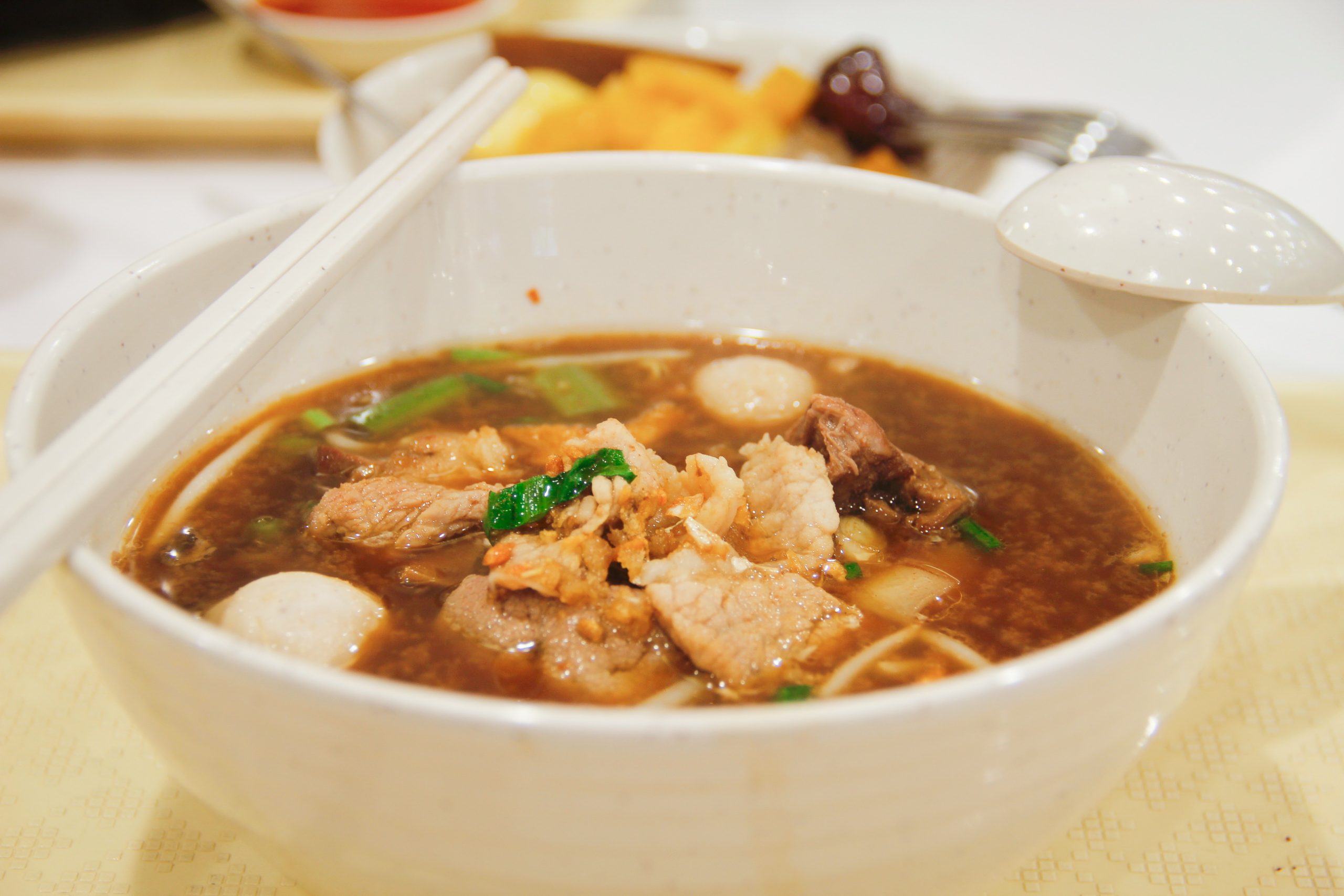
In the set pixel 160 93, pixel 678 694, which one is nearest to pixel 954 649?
pixel 678 694

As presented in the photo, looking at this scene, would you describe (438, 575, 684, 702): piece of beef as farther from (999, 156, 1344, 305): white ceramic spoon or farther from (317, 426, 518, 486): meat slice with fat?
(999, 156, 1344, 305): white ceramic spoon

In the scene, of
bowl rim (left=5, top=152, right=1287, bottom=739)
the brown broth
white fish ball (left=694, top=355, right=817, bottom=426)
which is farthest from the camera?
white fish ball (left=694, top=355, right=817, bottom=426)

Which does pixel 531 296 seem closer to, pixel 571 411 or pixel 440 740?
pixel 571 411

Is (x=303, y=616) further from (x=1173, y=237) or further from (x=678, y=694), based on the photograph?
(x=1173, y=237)

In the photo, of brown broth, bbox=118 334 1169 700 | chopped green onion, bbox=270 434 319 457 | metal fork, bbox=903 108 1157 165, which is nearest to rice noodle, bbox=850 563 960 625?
brown broth, bbox=118 334 1169 700

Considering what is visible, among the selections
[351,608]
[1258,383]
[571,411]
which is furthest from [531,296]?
[1258,383]

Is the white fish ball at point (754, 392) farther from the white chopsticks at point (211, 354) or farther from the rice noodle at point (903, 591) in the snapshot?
the white chopsticks at point (211, 354)

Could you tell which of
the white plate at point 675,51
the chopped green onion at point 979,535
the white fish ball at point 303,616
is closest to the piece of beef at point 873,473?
the chopped green onion at point 979,535
